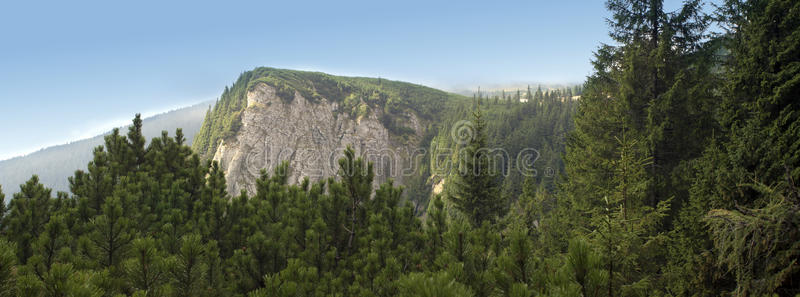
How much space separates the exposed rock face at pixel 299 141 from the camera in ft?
242

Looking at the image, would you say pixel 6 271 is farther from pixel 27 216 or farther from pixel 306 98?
pixel 306 98

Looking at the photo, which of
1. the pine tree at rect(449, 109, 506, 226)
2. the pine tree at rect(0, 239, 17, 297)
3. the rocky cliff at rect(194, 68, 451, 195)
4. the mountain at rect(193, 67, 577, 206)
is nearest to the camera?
the pine tree at rect(0, 239, 17, 297)

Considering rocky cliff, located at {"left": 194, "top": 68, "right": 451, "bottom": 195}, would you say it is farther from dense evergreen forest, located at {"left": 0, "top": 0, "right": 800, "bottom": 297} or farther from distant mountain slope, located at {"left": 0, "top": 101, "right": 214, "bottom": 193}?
distant mountain slope, located at {"left": 0, "top": 101, "right": 214, "bottom": 193}

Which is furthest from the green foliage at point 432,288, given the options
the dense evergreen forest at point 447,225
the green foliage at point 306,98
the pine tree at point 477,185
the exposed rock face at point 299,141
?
the green foliage at point 306,98

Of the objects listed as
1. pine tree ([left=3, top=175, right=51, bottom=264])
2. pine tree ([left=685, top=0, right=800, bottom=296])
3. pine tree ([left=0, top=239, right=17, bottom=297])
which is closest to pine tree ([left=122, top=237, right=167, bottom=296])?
pine tree ([left=0, top=239, right=17, bottom=297])

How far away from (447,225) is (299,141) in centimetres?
8386

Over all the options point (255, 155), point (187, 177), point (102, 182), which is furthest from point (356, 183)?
point (255, 155)

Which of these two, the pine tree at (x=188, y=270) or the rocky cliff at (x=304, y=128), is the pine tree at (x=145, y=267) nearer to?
the pine tree at (x=188, y=270)

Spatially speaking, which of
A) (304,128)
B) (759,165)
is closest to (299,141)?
(304,128)

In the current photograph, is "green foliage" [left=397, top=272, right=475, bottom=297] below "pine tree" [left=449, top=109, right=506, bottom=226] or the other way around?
the other way around

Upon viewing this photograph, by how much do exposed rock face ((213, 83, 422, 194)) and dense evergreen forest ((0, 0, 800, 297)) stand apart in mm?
56935

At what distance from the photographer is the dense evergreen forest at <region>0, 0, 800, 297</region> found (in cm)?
268

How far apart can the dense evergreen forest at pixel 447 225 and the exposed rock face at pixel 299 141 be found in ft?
187

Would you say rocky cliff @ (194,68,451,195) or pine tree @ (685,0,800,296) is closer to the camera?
pine tree @ (685,0,800,296)
